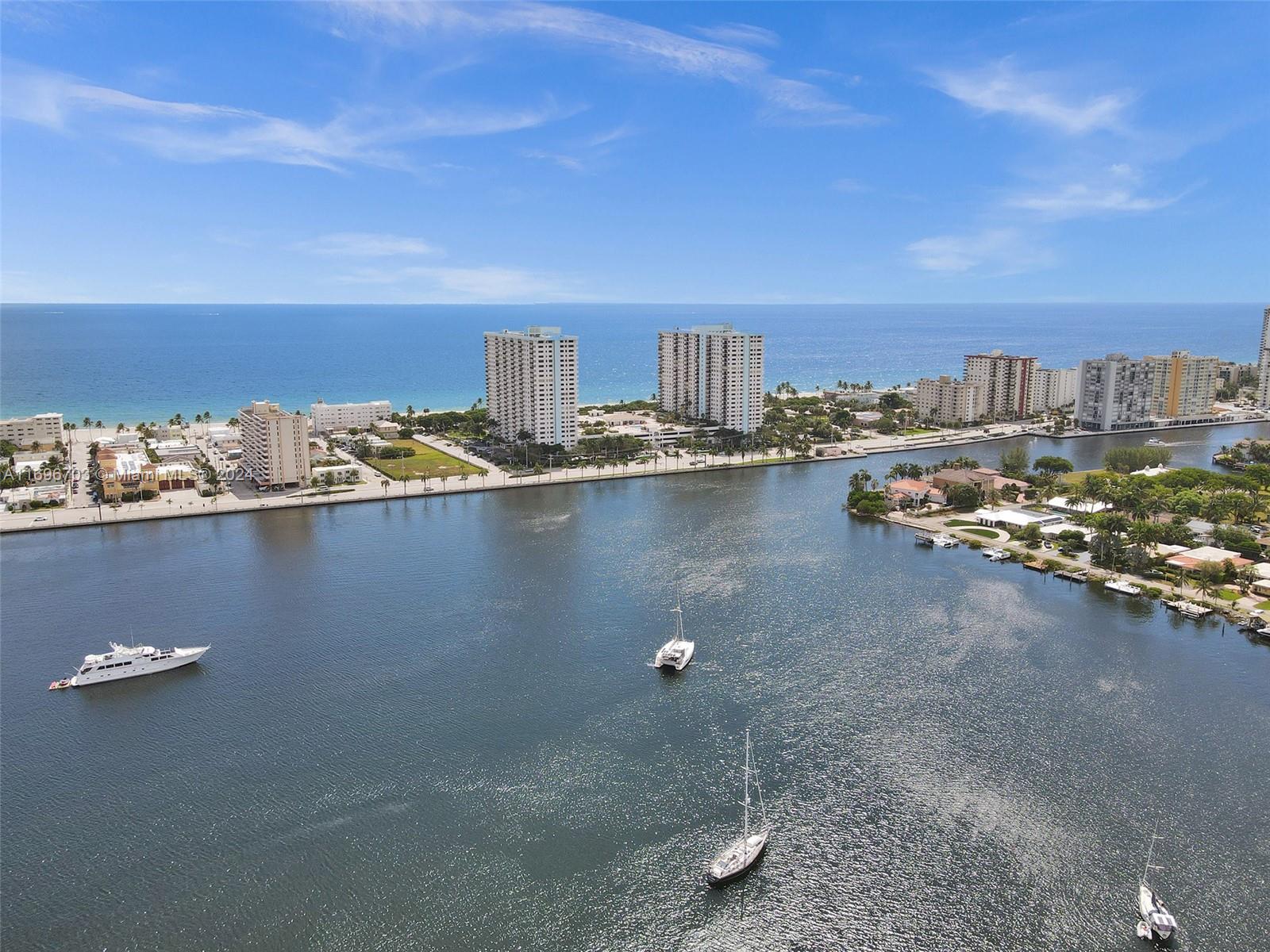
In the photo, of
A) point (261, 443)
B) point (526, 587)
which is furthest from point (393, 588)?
point (261, 443)

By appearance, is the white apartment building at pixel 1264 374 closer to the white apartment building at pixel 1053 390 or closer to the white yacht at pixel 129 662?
the white apartment building at pixel 1053 390

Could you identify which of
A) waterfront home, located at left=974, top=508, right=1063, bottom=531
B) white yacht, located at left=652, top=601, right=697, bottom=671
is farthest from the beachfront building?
white yacht, located at left=652, top=601, right=697, bottom=671

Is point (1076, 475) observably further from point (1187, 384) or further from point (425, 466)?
point (425, 466)

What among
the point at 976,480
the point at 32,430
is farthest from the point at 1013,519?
the point at 32,430

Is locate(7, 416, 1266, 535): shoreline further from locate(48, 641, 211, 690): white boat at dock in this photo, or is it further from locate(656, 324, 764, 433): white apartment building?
locate(48, 641, 211, 690): white boat at dock

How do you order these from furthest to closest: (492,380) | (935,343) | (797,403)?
(935,343), (797,403), (492,380)

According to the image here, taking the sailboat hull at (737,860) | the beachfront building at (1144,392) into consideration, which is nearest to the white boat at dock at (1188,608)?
the sailboat hull at (737,860)

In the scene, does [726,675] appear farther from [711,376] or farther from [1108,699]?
[711,376]
